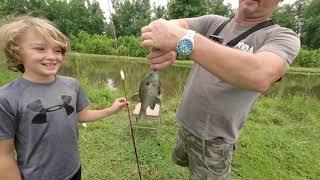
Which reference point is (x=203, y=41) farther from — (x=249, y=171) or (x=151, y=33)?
(x=249, y=171)

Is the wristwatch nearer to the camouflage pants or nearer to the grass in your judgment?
the camouflage pants

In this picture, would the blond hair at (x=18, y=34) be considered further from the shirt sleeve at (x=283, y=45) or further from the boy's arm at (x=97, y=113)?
the shirt sleeve at (x=283, y=45)

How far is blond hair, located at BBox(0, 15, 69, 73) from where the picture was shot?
83.7 inches

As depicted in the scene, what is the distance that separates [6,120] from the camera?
199 cm

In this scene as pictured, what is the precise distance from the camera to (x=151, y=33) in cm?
169

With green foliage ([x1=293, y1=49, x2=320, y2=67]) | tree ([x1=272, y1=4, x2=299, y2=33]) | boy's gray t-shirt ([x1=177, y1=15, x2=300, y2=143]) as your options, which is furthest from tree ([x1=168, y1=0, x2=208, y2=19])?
→ boy's gray t-shirt ([x1=177, y1=15, x2=300, y2=143])

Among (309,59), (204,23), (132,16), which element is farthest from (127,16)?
(204,23)

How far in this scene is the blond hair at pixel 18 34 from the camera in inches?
83.7

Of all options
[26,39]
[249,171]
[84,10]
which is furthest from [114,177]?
[84,10]

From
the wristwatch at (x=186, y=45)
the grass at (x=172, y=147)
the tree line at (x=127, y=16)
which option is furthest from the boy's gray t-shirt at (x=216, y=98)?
the tree line at (x=127, y=16)

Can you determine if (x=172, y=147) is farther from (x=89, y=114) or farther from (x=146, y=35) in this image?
(x=146, y=35)

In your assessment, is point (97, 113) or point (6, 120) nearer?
point (6, 120)

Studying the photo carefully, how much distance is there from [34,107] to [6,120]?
6.8 inches

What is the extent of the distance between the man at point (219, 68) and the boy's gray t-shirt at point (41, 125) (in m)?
0.72
